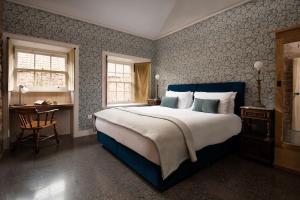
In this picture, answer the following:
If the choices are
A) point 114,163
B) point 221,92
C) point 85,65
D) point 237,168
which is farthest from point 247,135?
point 85,65

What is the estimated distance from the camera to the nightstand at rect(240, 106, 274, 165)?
7.50ft

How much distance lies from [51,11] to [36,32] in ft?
1.89

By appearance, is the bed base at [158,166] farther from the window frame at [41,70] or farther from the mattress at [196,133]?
the window frame at [41,70]

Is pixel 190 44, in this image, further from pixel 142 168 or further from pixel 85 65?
pixel 142 168

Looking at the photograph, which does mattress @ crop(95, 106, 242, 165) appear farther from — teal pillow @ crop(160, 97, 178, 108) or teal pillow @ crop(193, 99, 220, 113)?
teal pillow @ crop(160, 97, 178, 108)

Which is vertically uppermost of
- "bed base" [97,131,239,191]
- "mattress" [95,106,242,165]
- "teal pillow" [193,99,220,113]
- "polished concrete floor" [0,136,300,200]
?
"teal pillow" [193,99,220,113]

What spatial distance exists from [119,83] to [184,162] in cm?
364

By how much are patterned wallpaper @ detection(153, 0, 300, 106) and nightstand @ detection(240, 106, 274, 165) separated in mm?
446

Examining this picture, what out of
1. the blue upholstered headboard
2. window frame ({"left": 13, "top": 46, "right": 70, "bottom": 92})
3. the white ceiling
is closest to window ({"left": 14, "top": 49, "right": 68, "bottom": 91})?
window frame ({"left": 13, "top": 46, "right": 70, "bottom": 92})

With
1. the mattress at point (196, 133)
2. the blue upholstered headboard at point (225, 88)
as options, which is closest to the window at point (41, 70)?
the mattress at point (196, 133)

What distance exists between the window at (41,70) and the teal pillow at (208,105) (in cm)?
335

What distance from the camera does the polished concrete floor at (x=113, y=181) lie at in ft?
5.28

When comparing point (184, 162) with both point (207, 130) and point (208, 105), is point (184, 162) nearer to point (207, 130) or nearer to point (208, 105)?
point (207, 130)

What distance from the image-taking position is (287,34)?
216 cm
